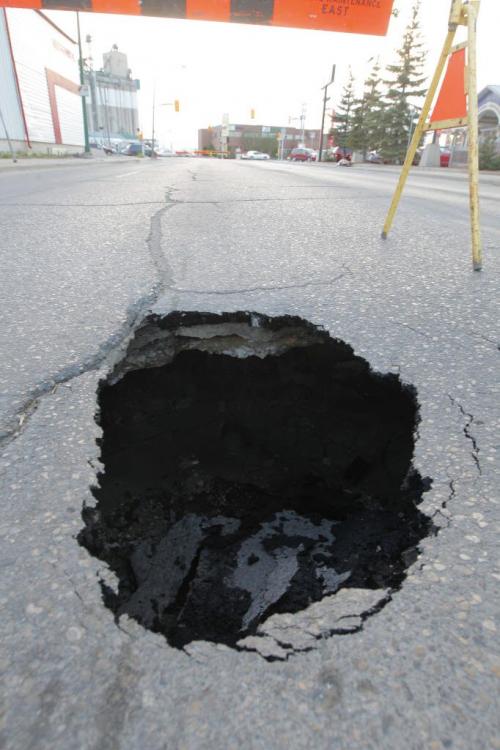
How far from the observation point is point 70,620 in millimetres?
986

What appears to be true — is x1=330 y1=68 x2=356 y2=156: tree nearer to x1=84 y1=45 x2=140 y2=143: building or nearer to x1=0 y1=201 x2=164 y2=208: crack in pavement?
x1=84 y1=45 x2=140 y2=143: building

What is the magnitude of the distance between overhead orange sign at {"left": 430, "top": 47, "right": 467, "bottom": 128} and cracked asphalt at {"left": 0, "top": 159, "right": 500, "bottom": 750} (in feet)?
3.36

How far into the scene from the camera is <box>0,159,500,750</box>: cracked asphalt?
82 cm

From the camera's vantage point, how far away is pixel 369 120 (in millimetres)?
41906

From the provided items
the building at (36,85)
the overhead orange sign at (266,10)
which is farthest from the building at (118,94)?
the overhead orange sign at (266,10)

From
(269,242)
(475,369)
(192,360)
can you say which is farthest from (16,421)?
(269,242)

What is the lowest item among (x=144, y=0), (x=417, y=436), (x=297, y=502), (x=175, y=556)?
(x=297, y=502)

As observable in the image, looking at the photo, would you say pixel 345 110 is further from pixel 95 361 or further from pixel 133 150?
pixel 95 361

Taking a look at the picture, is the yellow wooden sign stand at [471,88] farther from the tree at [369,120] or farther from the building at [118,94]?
the building at [118,94]

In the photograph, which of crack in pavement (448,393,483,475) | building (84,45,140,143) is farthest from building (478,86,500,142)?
building (84,45,140,143)

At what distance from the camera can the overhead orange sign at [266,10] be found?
10.2 meters

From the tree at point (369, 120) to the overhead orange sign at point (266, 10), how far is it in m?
33.1

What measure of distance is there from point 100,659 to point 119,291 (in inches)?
92.6

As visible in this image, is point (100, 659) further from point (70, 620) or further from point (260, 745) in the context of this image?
point (260, 745)
